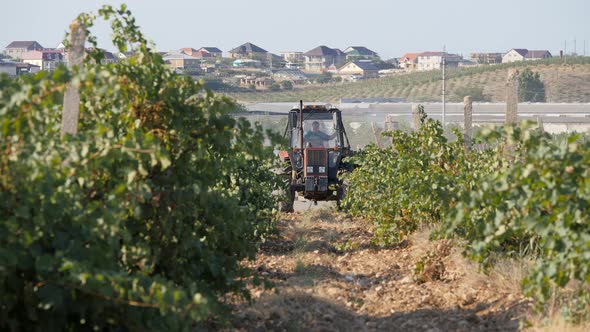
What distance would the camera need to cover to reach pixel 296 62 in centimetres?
17238

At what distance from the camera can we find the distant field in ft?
284

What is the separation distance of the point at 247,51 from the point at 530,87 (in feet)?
299

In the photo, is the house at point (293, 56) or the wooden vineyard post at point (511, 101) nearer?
the wooden vineyard post at point (511, 101)

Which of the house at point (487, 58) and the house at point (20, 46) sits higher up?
the house at point (20, 46)

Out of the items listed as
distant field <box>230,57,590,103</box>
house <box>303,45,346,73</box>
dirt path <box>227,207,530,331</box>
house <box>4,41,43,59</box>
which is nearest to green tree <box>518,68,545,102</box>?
distant field <box>230,57,590,103</box>

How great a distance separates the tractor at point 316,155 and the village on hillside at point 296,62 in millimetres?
75700

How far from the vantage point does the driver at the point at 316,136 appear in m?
18.6

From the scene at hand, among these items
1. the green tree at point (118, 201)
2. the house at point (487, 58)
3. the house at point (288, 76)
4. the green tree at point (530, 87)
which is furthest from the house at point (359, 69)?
the green tree at point (118, 201)

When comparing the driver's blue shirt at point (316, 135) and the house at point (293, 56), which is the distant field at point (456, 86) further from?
the house at point (293, 56)

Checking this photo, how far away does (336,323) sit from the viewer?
7.99 meters

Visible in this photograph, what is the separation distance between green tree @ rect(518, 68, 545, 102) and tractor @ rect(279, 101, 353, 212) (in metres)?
64.1

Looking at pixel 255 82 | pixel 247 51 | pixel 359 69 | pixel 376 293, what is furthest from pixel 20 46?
pixel 376 293

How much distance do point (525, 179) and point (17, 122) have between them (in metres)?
2.96

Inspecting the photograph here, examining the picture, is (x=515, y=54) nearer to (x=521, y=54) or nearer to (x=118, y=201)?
(x=521, y=54)
